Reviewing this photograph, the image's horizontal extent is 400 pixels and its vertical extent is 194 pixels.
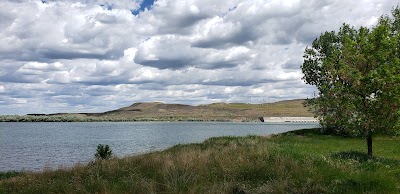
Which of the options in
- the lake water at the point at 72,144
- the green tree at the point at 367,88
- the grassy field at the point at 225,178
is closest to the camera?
the grassy field at the point at 225,178

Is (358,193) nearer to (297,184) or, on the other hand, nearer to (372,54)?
(297,184)

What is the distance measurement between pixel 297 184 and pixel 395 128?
12445 millimetres

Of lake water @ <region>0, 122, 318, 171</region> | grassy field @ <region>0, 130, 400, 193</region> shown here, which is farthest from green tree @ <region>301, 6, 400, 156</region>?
lake water @ <region>0, 122, 318, 171</region>

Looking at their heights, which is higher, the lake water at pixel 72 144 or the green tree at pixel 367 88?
the green tree at pixel 367 88

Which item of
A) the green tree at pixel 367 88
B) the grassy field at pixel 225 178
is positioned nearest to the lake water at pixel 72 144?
the grassy field at pixel 225 178

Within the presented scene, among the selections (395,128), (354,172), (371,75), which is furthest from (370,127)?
(354,172)

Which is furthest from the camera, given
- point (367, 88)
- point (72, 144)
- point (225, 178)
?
point (72, 144)

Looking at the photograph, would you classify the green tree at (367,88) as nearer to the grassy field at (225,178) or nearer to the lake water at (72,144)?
the grassy field at (225,178)

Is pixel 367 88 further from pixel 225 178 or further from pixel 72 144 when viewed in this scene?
pixel 72 144

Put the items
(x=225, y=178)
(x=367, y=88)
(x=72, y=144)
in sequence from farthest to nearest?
1. (x=72, y=144)
2. (x=367, y=88)
3. (x=225, y=178)

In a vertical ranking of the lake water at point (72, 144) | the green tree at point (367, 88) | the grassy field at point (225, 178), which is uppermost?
the green tree at point (367, 88)

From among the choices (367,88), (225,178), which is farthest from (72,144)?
(225,178)

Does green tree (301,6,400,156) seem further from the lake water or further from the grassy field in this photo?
the lake water

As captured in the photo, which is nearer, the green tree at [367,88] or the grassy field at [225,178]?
the grassy field at [225,178]
